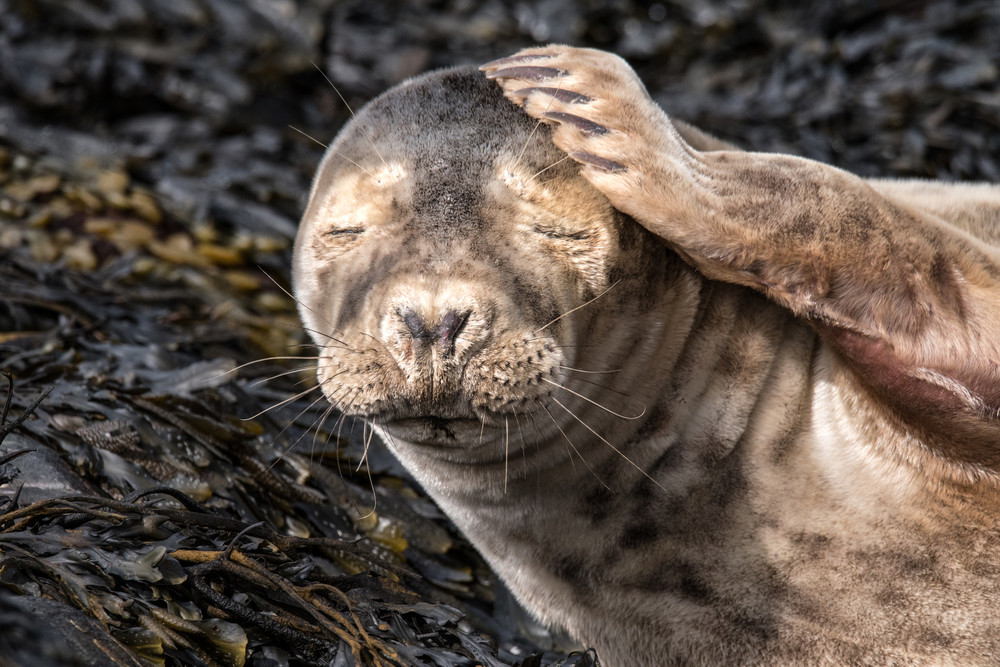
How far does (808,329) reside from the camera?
2.67 m

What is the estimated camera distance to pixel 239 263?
5.06 meters

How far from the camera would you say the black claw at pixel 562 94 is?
2.40m

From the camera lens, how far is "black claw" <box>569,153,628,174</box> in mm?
2309

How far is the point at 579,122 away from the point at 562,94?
10 cm

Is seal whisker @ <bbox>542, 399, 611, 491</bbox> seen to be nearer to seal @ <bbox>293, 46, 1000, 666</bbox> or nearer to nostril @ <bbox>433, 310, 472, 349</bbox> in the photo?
seal @ <bbox>293, 46, 1000, 666</bbox>

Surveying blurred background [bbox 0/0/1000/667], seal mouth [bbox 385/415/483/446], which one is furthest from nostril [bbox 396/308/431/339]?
blurred background [bbox 0/0/1000/667]

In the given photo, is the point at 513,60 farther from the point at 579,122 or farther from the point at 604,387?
the point at 604,387

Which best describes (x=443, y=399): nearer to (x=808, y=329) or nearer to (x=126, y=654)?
(x=126, y=654)

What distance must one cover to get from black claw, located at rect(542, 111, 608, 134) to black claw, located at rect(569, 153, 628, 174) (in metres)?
0.06

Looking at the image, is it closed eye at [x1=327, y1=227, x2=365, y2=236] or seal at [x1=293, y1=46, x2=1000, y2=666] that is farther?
closed eye at [x1=327, y1=227, x2=365, y2=236]

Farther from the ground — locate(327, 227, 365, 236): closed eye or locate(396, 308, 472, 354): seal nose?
locate(327, 227, 365, 236): closed eye

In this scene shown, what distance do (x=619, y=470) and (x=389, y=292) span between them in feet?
2.92

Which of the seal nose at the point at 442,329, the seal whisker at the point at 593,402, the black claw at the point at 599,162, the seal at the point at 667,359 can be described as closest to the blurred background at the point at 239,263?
the seal at the point at 667,359

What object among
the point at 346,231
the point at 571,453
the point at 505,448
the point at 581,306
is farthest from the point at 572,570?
the point at 346,231
